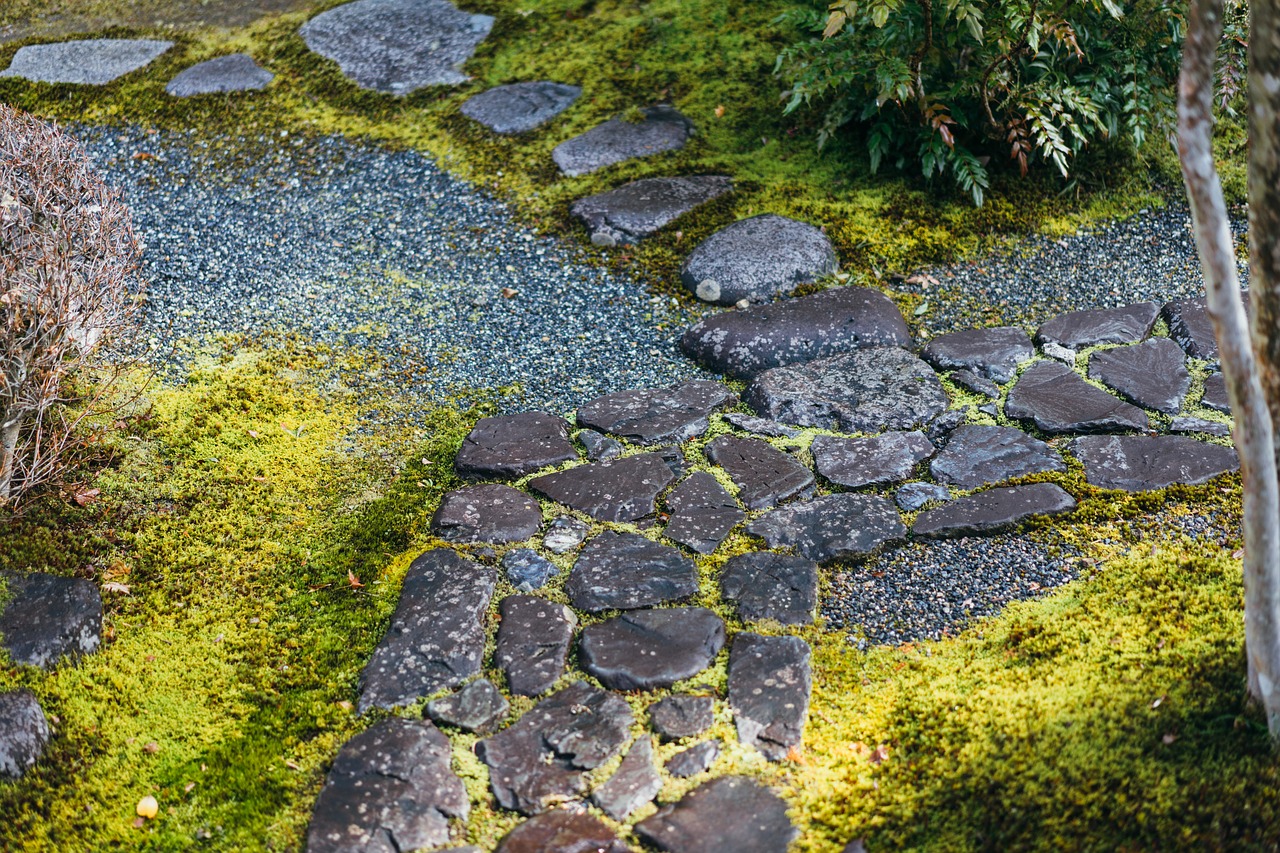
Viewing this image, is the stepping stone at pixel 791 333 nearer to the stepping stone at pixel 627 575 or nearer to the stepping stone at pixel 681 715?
the stepping stone at pixel 627 575

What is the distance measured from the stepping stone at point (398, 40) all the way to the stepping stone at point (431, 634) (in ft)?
15.0

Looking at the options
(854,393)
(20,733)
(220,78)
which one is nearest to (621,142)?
(854,393)

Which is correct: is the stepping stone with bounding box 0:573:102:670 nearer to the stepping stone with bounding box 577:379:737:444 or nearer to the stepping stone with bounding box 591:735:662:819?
the stepping stone with bounding box 591:735:662:819

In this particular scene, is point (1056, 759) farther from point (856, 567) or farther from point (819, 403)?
point (819, 403)

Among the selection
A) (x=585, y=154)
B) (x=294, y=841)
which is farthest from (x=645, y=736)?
(x=585, y=154)

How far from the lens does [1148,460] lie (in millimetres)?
4082

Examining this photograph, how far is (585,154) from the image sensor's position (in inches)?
255

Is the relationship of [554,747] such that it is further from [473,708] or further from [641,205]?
[641,205]

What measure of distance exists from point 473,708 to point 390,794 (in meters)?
0.37

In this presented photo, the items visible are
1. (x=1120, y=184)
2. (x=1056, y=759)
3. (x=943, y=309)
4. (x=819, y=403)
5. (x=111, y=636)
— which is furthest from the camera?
(x=1120, y=184)

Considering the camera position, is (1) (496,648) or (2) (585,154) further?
(2) (585,154)

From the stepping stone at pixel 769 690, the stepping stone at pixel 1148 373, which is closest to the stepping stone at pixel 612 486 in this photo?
the stepping stone at pixel 769 690

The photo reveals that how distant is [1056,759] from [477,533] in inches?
84.8

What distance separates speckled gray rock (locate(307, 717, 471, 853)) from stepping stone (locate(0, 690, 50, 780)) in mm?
945
